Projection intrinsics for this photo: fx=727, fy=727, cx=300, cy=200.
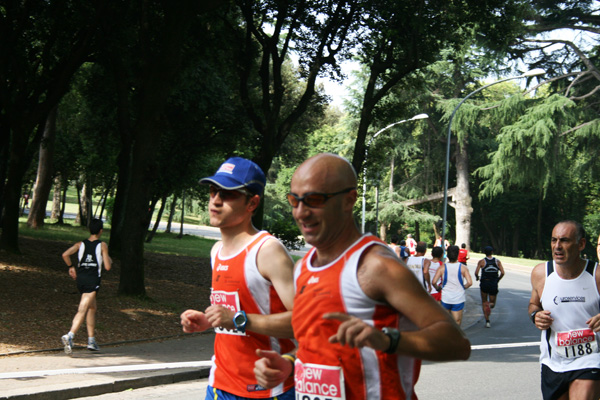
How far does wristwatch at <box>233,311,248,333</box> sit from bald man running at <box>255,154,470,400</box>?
61 centimetres

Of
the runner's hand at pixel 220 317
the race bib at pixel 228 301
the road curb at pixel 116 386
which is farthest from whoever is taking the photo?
the road curb at pixel 116 386

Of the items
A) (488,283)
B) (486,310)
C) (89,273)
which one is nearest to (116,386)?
(89,273)

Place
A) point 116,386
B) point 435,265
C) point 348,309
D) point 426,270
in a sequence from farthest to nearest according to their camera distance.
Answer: point 426,270
point 435,265
point 116,386
point 348,309

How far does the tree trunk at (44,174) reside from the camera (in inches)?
1188

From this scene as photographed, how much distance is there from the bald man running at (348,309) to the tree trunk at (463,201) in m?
51.2

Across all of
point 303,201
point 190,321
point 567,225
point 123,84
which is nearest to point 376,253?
point 303,201

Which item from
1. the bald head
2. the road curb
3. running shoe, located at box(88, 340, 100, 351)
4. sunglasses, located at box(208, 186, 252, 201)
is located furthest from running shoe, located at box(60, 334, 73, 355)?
the bald head

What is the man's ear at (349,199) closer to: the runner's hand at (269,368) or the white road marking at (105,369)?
the runner's hand at (269,368)

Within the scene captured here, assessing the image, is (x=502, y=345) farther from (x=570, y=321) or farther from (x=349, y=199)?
(x=349, y=199)

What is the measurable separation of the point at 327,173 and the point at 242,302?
1.19 metres

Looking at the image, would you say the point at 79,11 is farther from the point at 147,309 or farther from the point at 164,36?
the point at 147,309

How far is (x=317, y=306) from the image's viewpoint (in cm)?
268

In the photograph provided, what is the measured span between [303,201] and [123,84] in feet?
56.3

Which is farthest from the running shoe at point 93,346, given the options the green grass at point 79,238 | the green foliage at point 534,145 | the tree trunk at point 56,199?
the tree trunk at point 56,199
